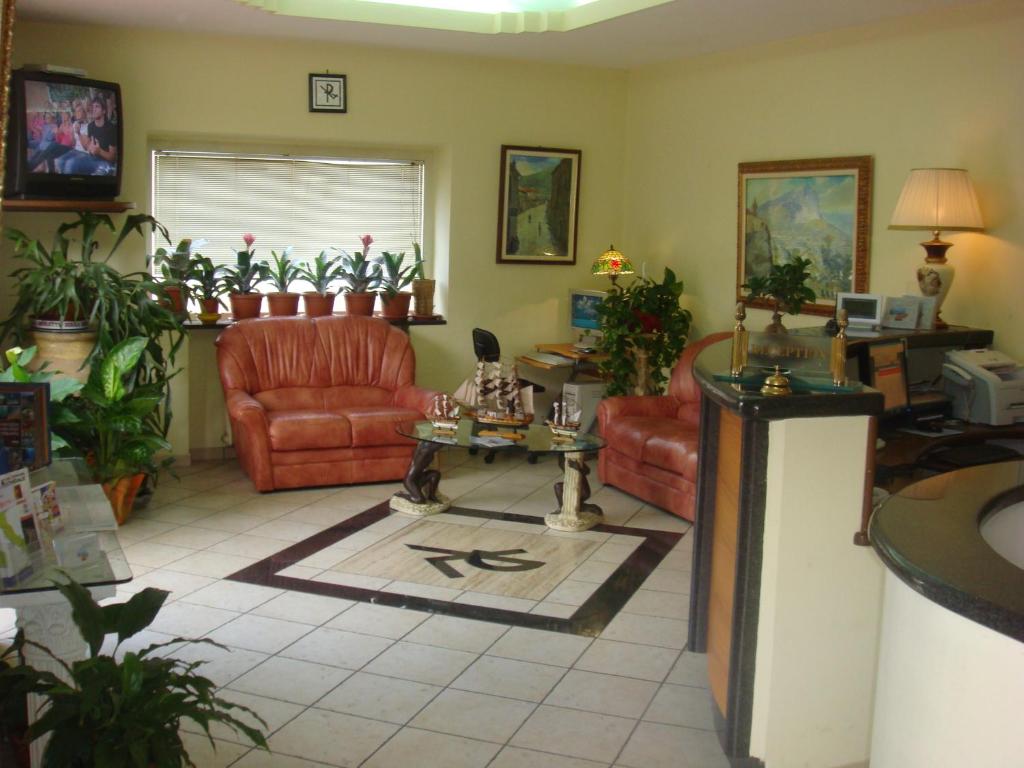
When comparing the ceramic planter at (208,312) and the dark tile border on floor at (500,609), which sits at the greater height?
the ceramic planter at (208,312)

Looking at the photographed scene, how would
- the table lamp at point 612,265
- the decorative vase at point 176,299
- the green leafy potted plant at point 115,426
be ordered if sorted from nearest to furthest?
the green leafy potted plant at point 115,426, the decorative vase at point 176,299, the table lamp at point 612,265

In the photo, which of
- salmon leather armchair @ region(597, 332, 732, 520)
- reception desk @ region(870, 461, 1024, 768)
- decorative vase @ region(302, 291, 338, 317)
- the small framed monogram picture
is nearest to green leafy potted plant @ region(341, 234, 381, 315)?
decorative vase @ region(302, 291, 338, 317)

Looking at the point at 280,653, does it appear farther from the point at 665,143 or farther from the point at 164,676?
the point at 665,143

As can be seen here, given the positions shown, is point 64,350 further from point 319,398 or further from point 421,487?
point 421,487

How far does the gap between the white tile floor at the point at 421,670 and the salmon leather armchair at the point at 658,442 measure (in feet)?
1.50

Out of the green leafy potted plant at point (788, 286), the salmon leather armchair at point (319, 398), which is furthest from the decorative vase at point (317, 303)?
the green leafy potted plant at point (788, 286)

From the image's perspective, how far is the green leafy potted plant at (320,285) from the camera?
8.11 m

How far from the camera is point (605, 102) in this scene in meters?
8.66

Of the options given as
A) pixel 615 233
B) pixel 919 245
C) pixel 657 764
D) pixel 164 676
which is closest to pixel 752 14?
pixel 919 245

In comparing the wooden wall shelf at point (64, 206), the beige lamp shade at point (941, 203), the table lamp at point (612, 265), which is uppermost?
the beige lamp shade at point (941, 203)

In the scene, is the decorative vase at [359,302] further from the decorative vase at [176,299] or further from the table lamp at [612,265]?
the table lamp at [612,265]

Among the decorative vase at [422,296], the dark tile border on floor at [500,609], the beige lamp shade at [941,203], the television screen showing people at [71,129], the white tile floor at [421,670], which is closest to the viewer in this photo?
the white tile floor at [421,670]

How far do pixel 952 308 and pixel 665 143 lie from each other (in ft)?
9.70

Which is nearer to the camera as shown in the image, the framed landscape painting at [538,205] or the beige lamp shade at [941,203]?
the beige lamp shade at [941,203]
